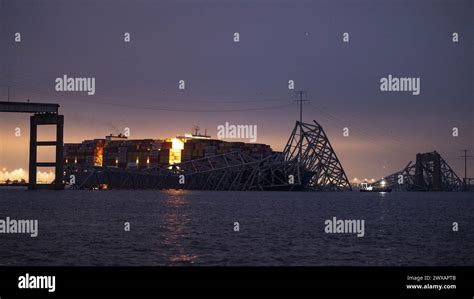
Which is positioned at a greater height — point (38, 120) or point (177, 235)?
point (38, 120)

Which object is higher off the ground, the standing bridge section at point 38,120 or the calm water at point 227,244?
the standing bridge section at point 38,120
